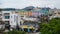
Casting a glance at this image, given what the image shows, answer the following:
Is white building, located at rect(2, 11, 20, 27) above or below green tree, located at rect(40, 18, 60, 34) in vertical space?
above

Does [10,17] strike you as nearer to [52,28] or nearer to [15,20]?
[15,20]

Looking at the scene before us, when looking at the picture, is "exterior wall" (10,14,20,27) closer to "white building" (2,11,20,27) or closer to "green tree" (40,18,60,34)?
"white building" (2,11,20,27)

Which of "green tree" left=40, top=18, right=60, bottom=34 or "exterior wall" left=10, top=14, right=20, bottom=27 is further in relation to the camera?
"exterior wall" left=10, top=14, right=20, bottom=27

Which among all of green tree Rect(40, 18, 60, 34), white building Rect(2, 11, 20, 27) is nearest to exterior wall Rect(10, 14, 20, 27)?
white building Rect(2, 11, 20, 27)

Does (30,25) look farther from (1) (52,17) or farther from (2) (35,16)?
(1) (52,17)

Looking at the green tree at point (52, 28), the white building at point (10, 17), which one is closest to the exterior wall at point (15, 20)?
the white building at point (10, 17)

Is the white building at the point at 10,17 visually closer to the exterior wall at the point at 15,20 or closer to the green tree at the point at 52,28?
the exterior wall at the point at 15,20

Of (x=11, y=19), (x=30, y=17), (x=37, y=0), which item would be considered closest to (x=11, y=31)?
(x=11, y=19)

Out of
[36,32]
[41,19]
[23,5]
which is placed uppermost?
[23,5]

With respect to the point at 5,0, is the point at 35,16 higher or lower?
lower

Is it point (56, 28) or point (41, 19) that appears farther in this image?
point (41, 19)

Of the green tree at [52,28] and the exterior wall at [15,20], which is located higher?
the exterior wall at [15,20]
